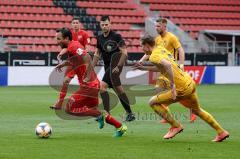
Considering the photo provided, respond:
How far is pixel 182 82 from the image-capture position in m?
11.3

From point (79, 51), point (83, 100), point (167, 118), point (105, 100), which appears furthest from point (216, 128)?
point (105, 100)

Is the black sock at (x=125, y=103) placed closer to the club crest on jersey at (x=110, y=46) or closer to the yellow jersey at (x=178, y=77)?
the club crest on jersey at (x=110, y=46)

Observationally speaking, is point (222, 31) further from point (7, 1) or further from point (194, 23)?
point (7, 1)

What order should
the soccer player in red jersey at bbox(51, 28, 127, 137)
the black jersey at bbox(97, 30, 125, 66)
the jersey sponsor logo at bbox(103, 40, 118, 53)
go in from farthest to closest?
the jersey sponsor logo at bbox(103, 40, 118, 53) → the black jersey at bbox(97, 30, 125, 66) → the soccer player in red jersey at bbox(51, 28, 127, 137)

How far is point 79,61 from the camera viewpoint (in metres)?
12.5

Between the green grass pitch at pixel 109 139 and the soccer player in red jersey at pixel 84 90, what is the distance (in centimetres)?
32

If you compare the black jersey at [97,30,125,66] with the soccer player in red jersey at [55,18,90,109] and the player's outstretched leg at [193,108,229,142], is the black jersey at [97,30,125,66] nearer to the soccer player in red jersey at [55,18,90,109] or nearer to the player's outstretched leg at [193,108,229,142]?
the soccer player in red jersey at [55,18,90,109]

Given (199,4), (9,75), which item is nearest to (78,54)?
(9,75)

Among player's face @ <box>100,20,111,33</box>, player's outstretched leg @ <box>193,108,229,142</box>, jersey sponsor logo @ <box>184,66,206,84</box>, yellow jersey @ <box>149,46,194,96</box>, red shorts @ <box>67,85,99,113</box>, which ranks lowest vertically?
jersey sponsor logo @ <box>184,66,206,84</box>

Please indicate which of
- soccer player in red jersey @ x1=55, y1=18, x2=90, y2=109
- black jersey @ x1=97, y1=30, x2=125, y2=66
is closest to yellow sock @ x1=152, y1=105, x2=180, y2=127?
black jersey @ x1=97, y1=30, x2=125, y2=66

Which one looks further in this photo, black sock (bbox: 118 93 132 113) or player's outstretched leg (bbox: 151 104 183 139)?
black sock (bbox: 118 93 132 113)

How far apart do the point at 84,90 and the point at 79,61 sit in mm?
542

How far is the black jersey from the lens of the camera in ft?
47.4

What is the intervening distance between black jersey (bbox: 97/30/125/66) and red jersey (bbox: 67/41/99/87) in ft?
6.44
